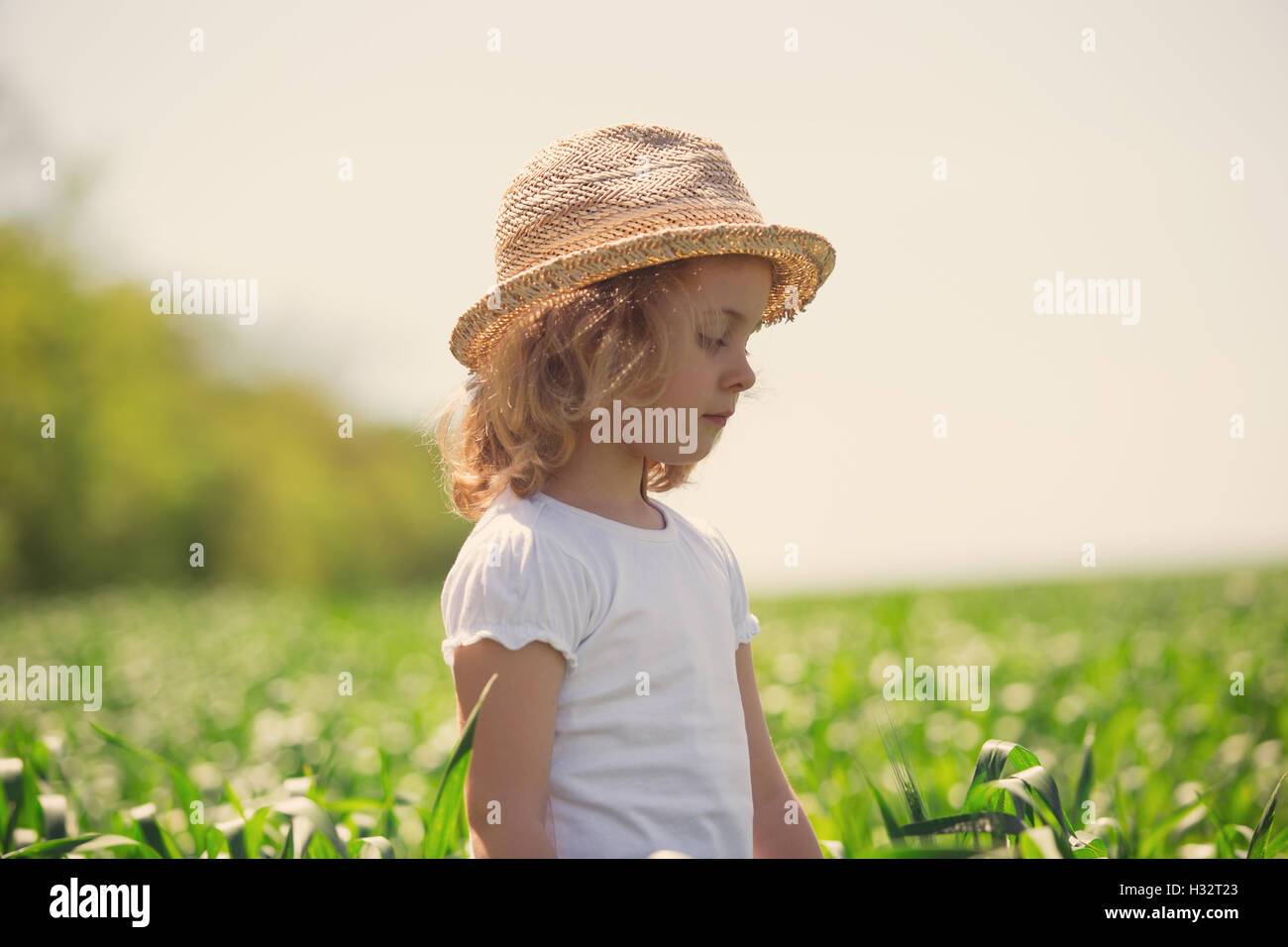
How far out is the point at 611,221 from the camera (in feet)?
5.64

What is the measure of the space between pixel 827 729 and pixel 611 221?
11.6ft

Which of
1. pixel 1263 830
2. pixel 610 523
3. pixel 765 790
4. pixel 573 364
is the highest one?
pixel 573 364

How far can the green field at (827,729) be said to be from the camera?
2.19 m

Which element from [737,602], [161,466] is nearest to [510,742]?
[737,602]

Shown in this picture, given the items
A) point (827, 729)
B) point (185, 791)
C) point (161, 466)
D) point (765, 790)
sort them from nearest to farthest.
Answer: point (765, 790)
point (185, 791)
point (827, 729)
point (161, 466)

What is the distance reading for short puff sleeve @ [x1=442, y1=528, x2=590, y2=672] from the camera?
1512 millimetres

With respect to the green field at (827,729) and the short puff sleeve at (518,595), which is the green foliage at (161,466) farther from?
the short puff sleeve at (518,595)

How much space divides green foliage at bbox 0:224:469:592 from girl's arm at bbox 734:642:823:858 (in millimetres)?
17639

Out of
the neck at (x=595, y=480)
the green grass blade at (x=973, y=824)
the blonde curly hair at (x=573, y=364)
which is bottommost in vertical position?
the green grass blade at (x=973, y=824)

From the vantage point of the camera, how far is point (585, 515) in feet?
5.57

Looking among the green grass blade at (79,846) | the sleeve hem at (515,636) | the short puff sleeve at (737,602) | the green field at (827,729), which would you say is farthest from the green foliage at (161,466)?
the sleeve hem at (515,636)

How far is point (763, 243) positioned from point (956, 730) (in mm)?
3740

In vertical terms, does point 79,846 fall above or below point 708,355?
below

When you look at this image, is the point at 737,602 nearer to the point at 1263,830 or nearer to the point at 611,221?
the point at 611,221
